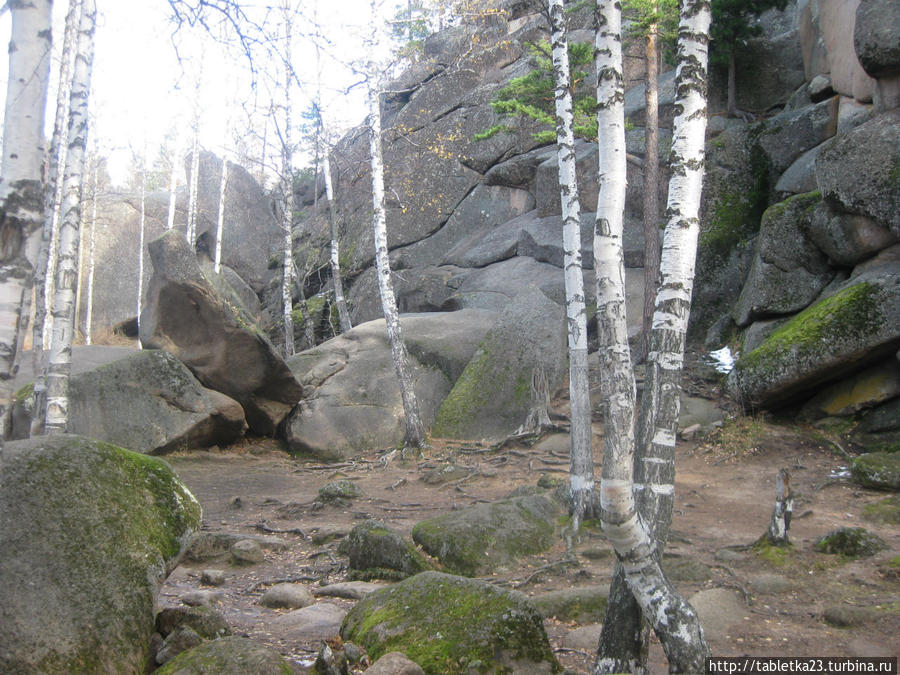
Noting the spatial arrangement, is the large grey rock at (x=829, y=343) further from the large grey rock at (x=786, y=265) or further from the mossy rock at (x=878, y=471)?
the mossy rock at (x=878, y=471)

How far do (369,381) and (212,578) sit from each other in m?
7.77

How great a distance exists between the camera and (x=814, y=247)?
40.8 ft

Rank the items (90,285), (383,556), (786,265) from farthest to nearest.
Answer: (90,285) < (786,265) < (383,556)

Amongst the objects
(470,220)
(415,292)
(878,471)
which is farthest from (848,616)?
(470,220)

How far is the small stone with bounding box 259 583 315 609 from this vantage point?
550cm

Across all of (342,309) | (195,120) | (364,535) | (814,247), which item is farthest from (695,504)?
(195,120)

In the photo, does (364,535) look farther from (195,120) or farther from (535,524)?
(195,120)

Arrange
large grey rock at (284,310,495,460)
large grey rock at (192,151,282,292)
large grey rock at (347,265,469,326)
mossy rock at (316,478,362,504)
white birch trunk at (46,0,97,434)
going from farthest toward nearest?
1. large grey rock at (192,151,282,292)
2. large grey rock at (347,265,469,326)
3. large grey rock at (284,310,495,460)
4. mossy rock at (316,478,362,504)
5. white birch trunk at (46,0,97,434)

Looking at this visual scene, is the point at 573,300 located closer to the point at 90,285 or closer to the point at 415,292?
the point at 415,292

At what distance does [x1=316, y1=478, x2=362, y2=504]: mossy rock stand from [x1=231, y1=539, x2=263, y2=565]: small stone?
2237 mm

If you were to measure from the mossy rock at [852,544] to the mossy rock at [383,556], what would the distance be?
3.74 metres

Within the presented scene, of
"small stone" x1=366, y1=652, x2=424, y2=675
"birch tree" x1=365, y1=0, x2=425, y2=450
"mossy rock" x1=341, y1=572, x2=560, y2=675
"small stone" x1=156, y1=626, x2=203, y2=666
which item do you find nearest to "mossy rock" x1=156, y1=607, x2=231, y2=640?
"small stone" x1=156, y1=626, x2=203, y2=666

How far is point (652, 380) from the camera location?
409 cm

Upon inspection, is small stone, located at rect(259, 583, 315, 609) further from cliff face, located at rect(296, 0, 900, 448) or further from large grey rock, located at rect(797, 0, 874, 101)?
large grey rock, located at rect(797, 0, 874, 101)
